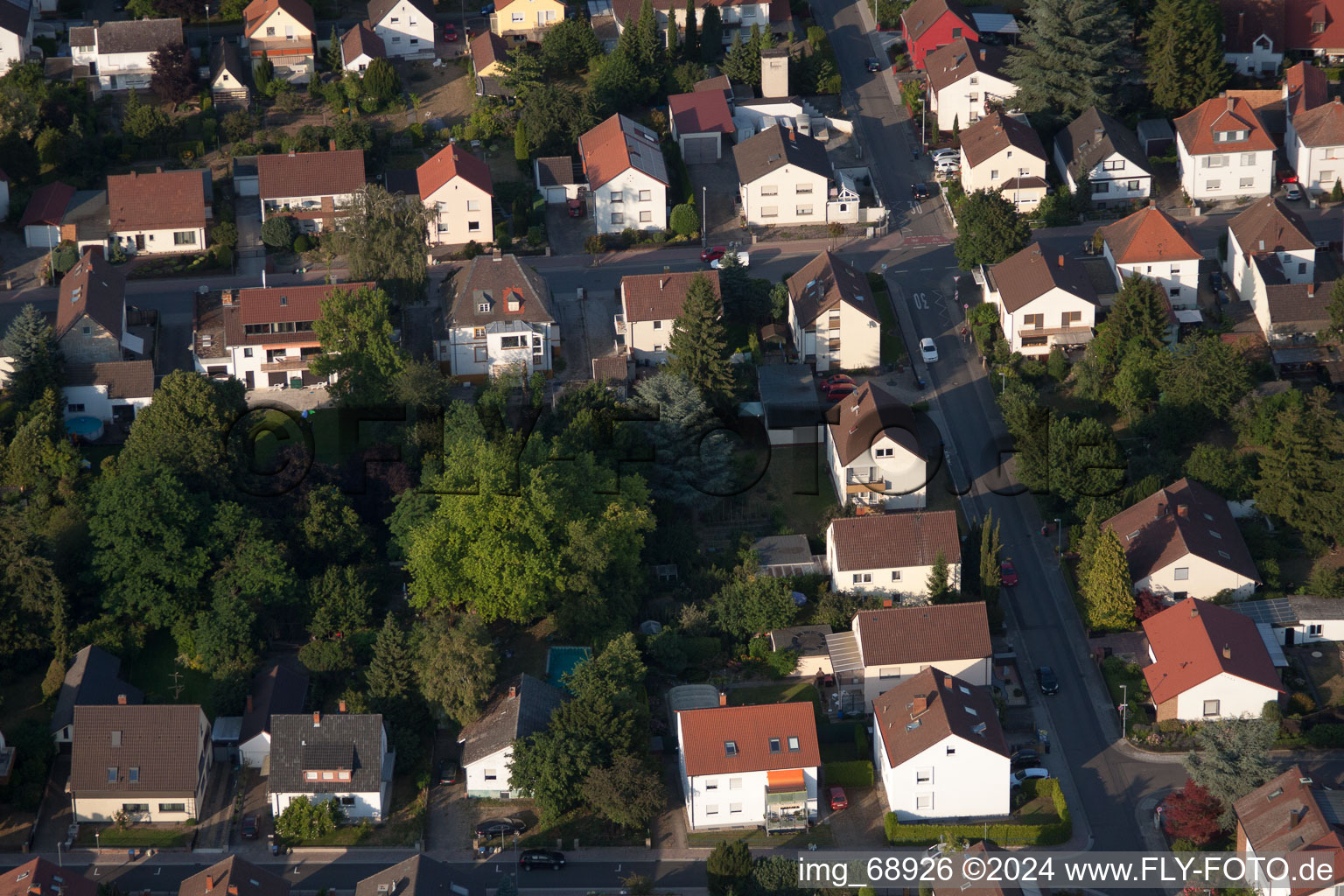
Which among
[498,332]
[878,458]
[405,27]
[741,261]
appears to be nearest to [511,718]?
[878,458]

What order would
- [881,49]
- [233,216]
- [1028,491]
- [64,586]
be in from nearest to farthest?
1. [64,586]
2. [1028,491]
3. [233,216]
4. [881,49]

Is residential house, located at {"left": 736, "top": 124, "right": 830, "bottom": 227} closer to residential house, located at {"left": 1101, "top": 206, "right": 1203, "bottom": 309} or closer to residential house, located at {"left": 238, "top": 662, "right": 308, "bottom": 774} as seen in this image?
residential house, located at {"left": 1101, "top": 206, "right": 1203, "bottom": 309}

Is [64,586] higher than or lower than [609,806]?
higher

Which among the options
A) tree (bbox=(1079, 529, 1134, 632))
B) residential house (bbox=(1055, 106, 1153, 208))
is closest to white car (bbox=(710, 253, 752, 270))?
residential house (bbox=(1055, 106, 1153, 208))

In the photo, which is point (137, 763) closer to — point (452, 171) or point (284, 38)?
point (452, 171)

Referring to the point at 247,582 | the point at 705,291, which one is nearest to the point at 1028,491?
the point at 705,291

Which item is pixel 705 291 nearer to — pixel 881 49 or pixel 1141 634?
pixel 1141 634

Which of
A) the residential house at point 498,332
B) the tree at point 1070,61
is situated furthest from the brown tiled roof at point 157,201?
the tree at point 1070,61
